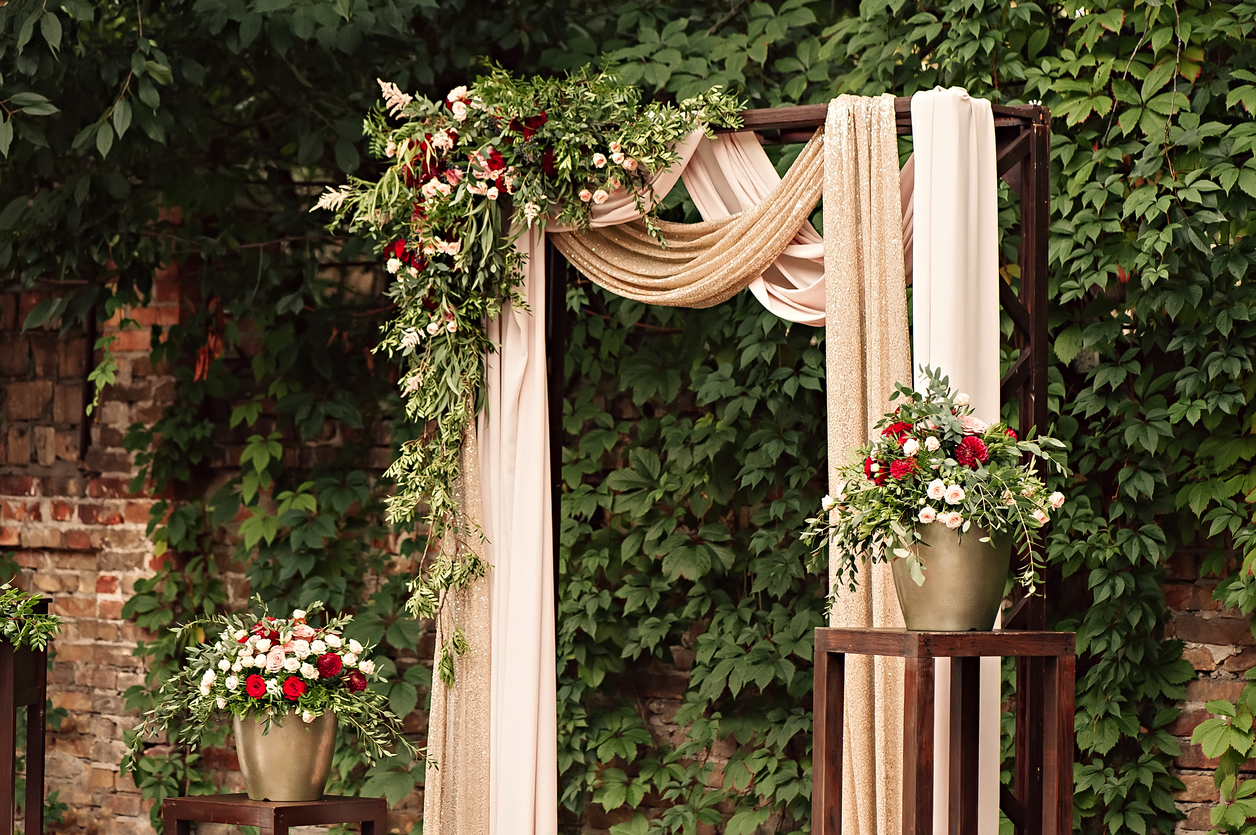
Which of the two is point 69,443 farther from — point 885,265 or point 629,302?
point 885,265

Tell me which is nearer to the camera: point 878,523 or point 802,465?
point 878,523

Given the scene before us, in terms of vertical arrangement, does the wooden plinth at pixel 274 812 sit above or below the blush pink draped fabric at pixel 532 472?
below

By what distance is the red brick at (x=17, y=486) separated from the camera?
506 cm

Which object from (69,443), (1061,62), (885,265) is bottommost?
(69,443)

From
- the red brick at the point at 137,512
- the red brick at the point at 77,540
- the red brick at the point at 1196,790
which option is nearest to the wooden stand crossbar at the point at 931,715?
the red brick at the point at 1196,790

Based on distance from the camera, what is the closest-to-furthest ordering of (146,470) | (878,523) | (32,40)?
(878,523) < (32,40) < (146,470)

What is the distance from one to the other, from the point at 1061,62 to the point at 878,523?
179 centimetres

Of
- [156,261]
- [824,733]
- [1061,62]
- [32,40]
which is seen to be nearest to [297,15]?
[32,40]

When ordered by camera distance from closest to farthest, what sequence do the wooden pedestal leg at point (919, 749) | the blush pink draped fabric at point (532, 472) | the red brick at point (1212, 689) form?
the wooden pedestal leg at point (919, 749) → the blush pink draped fabric at point (532, 472) → the red brick at point (1212, 689)

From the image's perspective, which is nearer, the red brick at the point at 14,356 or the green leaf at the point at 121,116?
the green leaf at the point at 121,116

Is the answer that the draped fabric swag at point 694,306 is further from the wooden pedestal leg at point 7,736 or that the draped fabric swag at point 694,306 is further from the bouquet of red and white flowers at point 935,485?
the wooden pedestal leg at point 7,736

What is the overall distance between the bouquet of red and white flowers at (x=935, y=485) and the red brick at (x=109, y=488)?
10.2 ft

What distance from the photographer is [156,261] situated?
14.7ft

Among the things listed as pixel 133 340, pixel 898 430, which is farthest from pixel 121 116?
pixel 898 430
